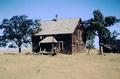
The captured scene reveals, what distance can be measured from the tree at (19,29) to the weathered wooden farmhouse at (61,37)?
1.55 meters

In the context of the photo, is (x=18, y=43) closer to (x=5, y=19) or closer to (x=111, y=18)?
(x=5, y=19)

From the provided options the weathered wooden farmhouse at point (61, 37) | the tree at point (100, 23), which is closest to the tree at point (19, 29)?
the weathered wooden farmhouse at point (61, 37)

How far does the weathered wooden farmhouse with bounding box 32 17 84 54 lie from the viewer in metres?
46.9

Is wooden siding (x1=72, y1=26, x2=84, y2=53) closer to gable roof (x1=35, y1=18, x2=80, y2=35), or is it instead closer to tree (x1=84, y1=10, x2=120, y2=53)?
gable roof (x1=35, y1=18, x2=80, y2=35)

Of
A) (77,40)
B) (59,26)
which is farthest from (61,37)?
(77,40)

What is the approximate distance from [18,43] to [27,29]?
3796mm

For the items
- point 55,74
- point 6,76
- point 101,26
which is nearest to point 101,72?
point 55,74

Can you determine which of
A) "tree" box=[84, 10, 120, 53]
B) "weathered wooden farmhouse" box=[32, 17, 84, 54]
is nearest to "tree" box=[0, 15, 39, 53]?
"weathered wooden farmhouse" box=[32, 17, 84, 54]

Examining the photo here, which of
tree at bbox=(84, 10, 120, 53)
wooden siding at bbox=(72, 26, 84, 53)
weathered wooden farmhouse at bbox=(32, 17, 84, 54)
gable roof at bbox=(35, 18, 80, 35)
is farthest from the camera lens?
tree at bbox=(84, 10, 120, 53)

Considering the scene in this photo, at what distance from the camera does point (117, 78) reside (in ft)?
64.3

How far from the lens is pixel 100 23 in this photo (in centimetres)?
5684

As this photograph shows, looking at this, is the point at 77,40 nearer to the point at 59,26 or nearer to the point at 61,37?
the point at 61,37

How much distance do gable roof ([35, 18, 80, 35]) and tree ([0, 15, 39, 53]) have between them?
6.77 ft

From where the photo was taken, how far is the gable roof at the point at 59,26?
47537mm
